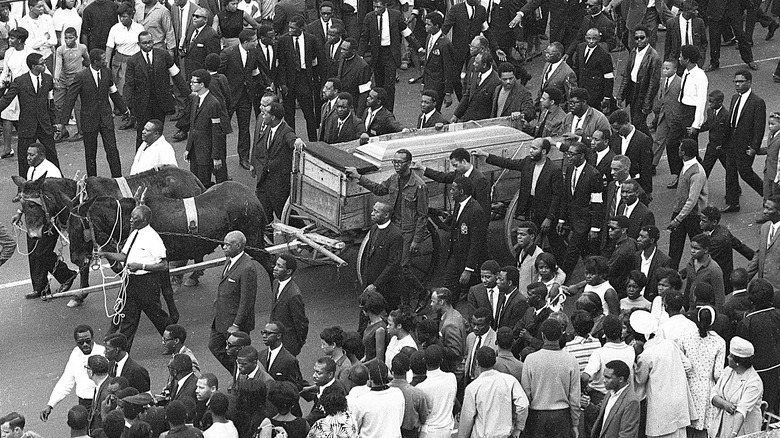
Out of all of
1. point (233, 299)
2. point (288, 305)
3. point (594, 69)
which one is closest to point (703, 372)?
point (288, 305)

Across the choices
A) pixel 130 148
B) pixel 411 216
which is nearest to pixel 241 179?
pixel 130 148

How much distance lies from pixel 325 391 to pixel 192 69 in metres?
9.66

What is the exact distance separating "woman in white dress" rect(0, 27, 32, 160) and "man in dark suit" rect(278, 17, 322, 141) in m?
3.23

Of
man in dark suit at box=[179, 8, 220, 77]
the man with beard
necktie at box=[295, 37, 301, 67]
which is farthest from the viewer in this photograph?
man in dark suit at box=[179, 8, 220, 77]

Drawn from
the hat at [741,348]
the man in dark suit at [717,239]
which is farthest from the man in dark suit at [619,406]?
the man in dark suit at [717,239]

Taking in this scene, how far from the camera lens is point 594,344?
1203 centimetres

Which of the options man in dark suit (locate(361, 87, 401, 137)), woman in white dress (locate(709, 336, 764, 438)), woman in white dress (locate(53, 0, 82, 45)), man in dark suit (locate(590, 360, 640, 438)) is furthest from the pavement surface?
woman in white dress (locate(709, 336, 764, 438))

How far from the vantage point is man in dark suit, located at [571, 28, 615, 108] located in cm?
1886

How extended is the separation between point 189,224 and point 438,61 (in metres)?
6.05

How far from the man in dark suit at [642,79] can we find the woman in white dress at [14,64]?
7.54m

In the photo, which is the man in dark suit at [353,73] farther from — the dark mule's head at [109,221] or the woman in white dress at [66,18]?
the dark mule's head at [109,221]

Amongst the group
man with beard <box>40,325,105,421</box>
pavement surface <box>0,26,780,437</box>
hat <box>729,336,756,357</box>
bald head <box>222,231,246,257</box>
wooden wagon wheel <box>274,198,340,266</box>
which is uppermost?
hat <box>729,336,756,357</box>

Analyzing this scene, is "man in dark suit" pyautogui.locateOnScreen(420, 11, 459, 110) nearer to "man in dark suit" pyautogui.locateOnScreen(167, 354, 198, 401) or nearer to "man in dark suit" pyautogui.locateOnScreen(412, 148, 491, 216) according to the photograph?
"man in dark suit" pyautogui.locateOnScreen(412, 148, 491, 216)

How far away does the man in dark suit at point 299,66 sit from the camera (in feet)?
62.7
